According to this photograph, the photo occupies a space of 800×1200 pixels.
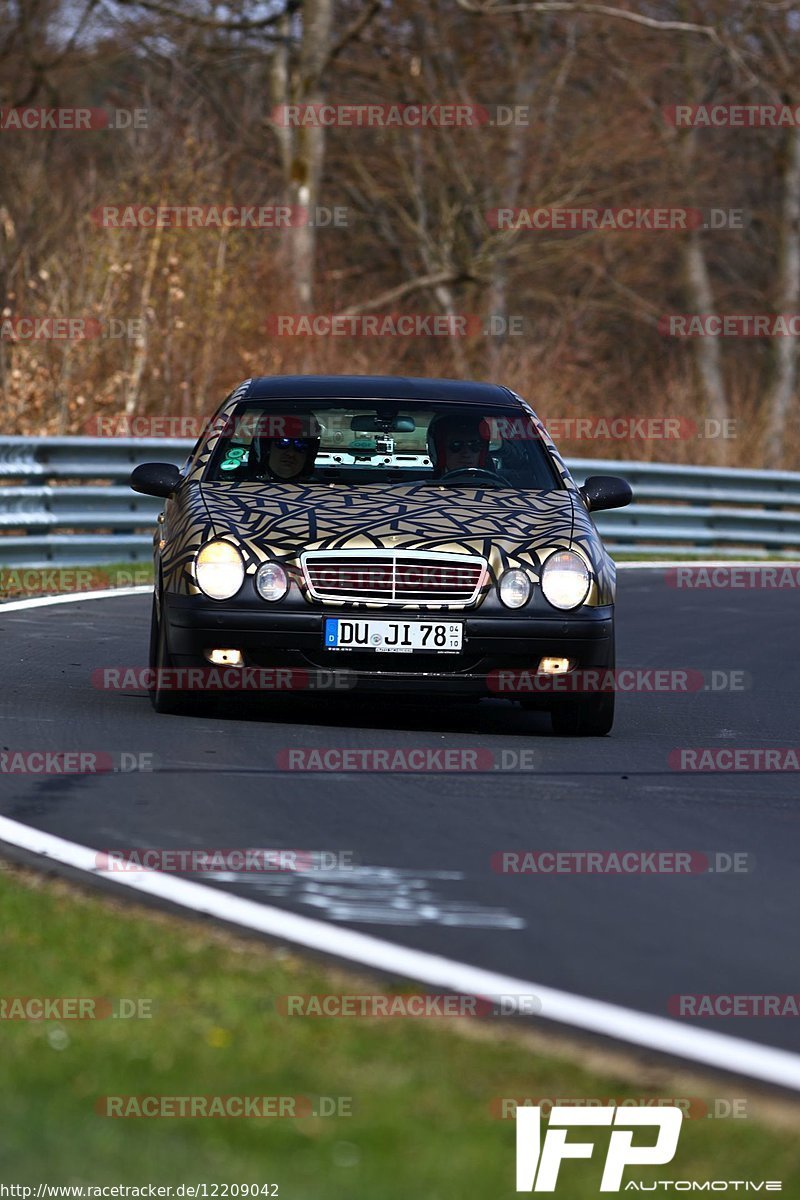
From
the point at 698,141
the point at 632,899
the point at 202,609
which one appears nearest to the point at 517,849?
the point at 632,899

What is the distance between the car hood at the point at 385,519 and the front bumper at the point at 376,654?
267 mm

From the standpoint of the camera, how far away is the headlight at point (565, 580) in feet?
30.4

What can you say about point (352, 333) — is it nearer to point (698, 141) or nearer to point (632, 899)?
point (698, 141)

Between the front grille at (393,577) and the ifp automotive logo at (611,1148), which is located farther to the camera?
the front grille at (393,577)

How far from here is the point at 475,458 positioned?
34.1 ft
